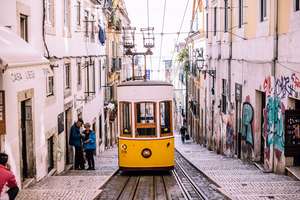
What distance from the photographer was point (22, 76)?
39.5 feet

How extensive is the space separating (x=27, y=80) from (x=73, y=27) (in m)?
7.91

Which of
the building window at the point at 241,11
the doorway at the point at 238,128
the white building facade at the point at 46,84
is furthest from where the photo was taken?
the doorway at the point at 238,128

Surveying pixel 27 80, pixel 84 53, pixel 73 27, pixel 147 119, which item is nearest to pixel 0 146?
pixel 27 80

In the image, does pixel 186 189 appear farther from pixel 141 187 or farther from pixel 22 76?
pixel 22 76

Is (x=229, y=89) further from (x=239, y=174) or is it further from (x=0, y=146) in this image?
(x=0, y=146)

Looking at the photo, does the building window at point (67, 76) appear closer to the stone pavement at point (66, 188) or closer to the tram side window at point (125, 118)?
the tram side window at point (125, 118)

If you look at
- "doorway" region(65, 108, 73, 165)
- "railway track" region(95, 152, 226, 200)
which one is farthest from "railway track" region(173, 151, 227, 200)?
"doorway" region(65, 108, 73, 165)

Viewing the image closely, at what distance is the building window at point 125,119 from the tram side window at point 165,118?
918 millimetres

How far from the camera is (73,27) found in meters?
20.2

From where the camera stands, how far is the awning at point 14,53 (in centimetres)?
879

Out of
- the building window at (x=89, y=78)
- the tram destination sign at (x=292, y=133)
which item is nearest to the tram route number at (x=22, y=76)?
the tram destination sign at (x=292, y=133)

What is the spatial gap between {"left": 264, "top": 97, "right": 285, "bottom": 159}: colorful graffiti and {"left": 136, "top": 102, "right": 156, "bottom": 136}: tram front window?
3.32 m

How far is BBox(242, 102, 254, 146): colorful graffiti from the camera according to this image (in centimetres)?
1830

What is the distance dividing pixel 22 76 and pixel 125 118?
4319 mm
